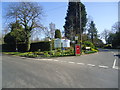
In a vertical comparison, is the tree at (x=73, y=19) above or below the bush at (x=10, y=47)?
above

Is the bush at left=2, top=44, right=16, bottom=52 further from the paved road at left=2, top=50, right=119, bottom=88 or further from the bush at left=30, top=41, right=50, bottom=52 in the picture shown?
the paved road at left=2, top=50, right=119, bottom=88

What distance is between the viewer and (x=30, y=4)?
920 inches

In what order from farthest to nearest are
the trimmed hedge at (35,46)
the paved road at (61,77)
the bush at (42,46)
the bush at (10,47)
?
the bush at (10,47) < the trimmed hedge at (35,46) < the bush at (42,46) < the paved road at (61,77)

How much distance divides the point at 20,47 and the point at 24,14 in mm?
11249

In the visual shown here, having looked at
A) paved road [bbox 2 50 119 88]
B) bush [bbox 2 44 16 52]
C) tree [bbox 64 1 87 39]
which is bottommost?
paved road [bbox 2 50 119 88]

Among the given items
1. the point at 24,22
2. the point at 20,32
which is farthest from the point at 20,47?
the point at 24,22

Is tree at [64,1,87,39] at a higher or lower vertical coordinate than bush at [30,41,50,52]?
higher

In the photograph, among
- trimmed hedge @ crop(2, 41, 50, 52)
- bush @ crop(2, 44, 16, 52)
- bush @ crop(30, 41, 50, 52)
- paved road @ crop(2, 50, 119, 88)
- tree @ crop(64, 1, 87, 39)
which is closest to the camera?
paved road @ crop(2, 50, 119, 88)

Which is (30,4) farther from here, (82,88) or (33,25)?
(82,88)

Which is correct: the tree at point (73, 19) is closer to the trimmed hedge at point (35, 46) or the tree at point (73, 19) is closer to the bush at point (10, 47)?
the trimmed hedge at point (35, 46)

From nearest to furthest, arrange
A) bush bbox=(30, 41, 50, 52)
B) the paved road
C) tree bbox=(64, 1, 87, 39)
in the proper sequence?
the paved road → bush bbox=(30, 41, 50, 52) → tree bbox=(64, 1, 87, 39)

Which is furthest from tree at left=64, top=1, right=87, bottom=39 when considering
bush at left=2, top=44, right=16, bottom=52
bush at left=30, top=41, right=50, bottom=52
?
bush at left=2, top=44, right=16, bottom=52

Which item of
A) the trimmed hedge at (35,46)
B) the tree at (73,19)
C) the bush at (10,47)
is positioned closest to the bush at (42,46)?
the trimmed hedge at (35,46)

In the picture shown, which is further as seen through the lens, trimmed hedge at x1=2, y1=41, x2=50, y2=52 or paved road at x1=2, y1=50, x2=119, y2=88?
trimmed hedge at x1=2, y1=41, x2=50, y2=52
